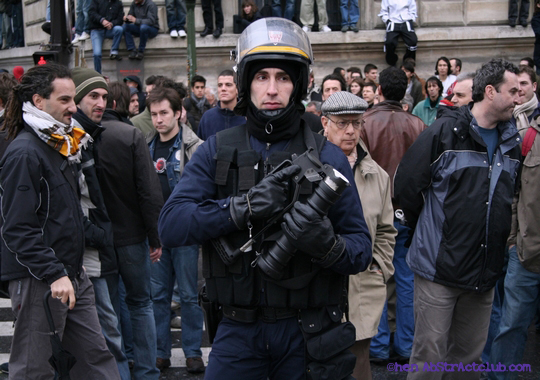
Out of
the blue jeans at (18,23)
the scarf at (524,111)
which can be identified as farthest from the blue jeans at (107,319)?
the blue jeans at (18,23)

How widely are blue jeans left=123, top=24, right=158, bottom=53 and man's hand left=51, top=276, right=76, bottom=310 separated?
36.7ft

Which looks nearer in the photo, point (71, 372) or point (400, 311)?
point (71, 372)

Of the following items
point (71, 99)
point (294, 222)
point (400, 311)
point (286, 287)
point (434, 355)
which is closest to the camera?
point (294, 222)

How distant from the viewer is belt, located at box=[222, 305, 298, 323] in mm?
2700

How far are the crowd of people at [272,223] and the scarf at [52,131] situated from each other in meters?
0.01

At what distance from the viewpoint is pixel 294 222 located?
2461 mm

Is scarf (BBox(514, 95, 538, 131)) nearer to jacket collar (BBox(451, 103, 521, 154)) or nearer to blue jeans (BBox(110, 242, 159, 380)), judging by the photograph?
jacket collar (BBox(451, 103, 521, 154))

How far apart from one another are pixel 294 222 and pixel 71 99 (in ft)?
6.46

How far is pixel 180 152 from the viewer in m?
5.19

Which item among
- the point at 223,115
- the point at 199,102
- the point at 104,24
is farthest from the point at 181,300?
the point at 104,24

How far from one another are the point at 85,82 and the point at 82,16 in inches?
440

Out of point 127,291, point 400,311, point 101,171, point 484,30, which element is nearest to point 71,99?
point 101,171

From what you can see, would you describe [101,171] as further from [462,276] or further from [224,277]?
[462,276]

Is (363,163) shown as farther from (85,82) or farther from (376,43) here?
(376,43)
